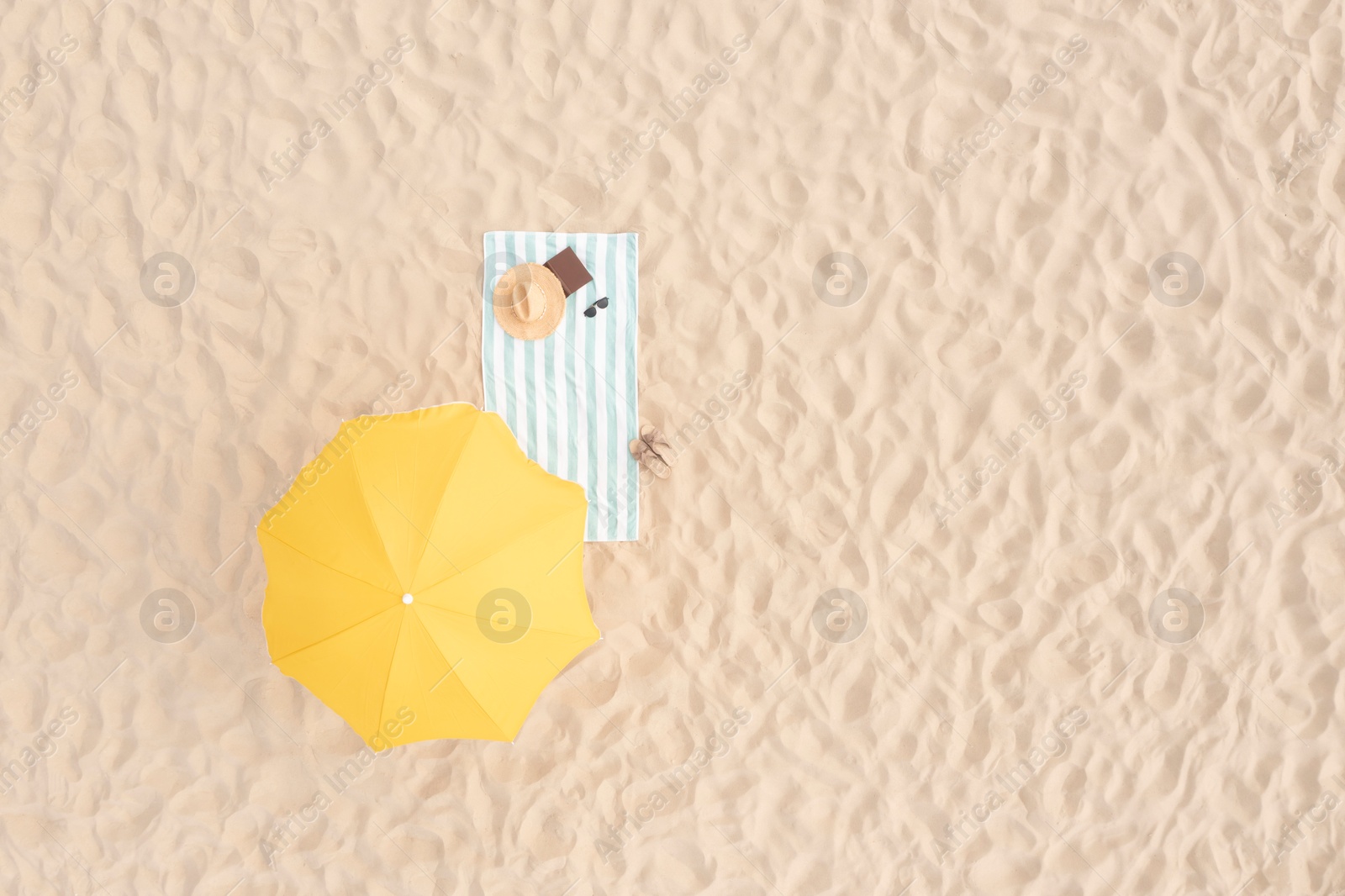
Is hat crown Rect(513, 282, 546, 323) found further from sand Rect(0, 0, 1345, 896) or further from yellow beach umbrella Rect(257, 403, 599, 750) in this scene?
yellow beach umbrella Rect(257, 403, 599, 750)

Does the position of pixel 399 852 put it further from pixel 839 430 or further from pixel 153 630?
pixel 839 430

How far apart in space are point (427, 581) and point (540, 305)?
5.46 ft

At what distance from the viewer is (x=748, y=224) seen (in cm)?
474

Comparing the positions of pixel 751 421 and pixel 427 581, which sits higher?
pixel 751 421

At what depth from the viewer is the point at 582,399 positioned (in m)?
4.65

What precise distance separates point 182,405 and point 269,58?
6.38 feet

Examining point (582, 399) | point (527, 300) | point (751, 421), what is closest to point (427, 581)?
point (582, 399)

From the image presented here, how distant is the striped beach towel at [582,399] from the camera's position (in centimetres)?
464

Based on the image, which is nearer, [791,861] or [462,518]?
[462,518]

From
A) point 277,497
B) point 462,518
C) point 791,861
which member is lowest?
point 791,861

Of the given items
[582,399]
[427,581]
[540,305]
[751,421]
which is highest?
[540,305]

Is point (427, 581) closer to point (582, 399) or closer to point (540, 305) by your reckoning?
point (582, 399)

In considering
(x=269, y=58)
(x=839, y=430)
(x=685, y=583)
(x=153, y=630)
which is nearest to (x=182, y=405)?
(x=153, y=630)

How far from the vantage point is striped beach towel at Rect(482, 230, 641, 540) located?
464 cm
